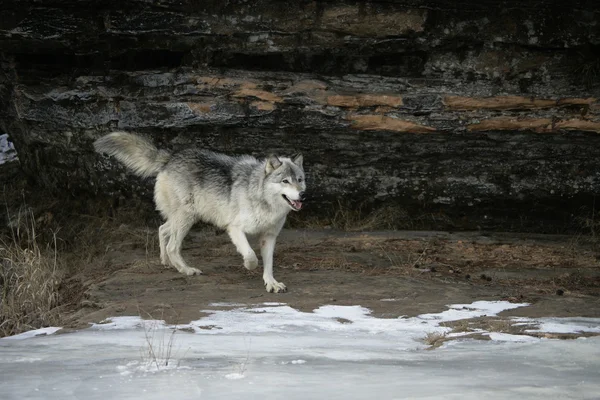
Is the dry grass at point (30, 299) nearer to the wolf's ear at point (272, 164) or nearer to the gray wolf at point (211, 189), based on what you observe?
the gray wolf at point (211, 189)

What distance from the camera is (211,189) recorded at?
10758 millimetres

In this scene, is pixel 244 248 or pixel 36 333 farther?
pixel 244 248

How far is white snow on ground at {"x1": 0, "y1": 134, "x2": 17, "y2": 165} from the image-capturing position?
17100 millimetres

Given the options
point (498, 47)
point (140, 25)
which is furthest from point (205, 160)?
point (498, 47)

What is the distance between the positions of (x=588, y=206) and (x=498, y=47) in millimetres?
2984

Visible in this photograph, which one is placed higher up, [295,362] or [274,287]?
[295,362]

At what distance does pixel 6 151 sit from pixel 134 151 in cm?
803

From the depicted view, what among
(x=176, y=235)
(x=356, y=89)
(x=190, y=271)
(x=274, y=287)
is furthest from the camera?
(x=356, y=89)

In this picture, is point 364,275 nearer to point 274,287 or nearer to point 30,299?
point 274,287

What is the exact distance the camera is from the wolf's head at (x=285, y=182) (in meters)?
9.79

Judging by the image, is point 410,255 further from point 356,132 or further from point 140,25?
point 140,25

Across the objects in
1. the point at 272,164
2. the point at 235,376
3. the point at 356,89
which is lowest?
the point at 235,376

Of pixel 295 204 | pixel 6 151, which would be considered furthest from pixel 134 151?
pixel 6 151

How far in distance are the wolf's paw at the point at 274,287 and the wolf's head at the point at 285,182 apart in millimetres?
884
